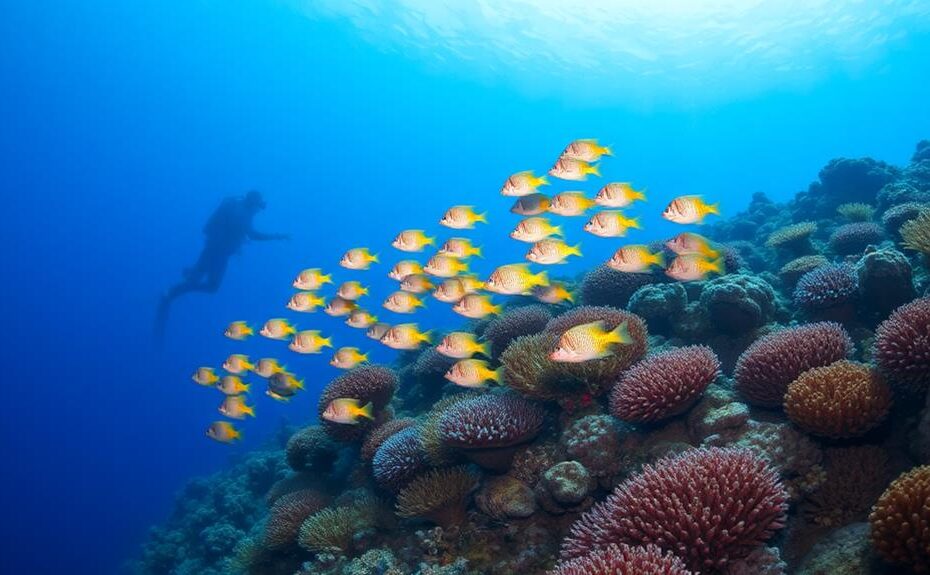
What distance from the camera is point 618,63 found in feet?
208

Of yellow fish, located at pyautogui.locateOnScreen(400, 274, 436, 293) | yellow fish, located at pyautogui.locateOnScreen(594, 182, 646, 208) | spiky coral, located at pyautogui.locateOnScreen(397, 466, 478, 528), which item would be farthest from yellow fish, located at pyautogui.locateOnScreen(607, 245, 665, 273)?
yellow fish, located at pyautogui.locateOnScreen(400, 274, 436, 293)

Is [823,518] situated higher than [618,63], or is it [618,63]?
[618,63]

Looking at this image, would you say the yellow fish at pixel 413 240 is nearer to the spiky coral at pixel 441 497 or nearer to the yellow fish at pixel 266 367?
the yellow fish at pixel 266 367

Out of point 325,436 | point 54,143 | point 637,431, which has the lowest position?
point 637,431

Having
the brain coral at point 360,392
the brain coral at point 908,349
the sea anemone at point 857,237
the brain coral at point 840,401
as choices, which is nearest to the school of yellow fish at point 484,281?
the brain coral at point 360,392

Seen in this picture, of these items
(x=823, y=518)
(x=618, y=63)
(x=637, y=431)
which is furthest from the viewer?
(x=618, y=63)

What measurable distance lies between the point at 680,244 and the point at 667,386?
2213 millimetres

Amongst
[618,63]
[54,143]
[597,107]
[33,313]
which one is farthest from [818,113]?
[33,313]

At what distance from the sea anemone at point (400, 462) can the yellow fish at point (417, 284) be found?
2.48 m

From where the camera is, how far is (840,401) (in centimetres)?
409

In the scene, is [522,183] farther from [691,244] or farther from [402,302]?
[402,302]

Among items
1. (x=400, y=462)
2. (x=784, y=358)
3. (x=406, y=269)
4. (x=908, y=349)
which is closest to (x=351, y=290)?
(x=406, y=269)

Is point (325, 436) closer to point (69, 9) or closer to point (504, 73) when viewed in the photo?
point (504, 73)

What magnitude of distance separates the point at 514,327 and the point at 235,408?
5.53 metres
